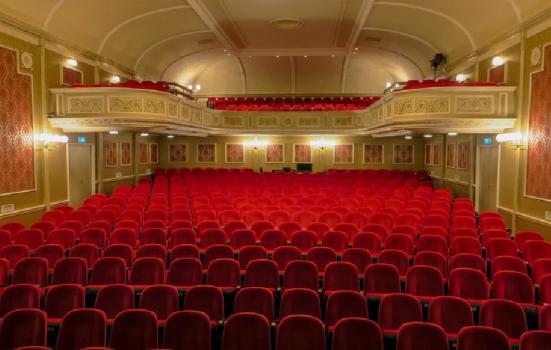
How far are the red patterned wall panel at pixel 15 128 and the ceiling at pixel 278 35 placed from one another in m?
1.23

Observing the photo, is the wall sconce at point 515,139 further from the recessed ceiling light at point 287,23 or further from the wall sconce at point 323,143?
the wall sconce at point 323,143

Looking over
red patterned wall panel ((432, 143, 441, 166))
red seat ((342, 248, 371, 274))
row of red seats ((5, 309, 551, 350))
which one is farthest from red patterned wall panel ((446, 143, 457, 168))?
row of red seats ((5, 309, 551, 350))

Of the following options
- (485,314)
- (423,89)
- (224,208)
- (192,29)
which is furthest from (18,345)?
(192,29)

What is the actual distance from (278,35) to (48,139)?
342 inches

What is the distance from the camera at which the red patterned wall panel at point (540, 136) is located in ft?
28.2

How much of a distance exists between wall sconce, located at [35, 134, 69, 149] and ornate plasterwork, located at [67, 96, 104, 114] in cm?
73

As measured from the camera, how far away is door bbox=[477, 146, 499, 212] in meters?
11.9

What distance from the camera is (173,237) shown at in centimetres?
719

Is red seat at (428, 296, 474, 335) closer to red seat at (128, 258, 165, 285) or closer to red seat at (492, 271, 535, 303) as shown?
red seat at (492, 271, 535, 303)

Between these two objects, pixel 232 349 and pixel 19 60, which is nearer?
pixel 232 349

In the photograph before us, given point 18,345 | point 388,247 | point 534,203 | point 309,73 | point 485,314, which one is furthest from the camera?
point 309,73

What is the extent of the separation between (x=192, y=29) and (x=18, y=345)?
41.0 ft

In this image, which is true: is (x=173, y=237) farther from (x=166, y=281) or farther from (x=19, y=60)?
(x=19, y=60)

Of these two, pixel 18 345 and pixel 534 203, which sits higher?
pixel 534 203
